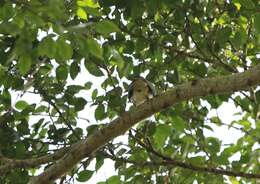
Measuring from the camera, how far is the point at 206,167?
125 inches

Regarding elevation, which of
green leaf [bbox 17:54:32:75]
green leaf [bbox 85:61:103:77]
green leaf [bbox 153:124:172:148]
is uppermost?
green leaf [bbox 85:61:103:77]

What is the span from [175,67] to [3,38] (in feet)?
3.92

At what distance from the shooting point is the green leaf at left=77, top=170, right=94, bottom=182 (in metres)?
3.35

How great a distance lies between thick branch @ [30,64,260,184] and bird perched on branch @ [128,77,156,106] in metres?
0.50

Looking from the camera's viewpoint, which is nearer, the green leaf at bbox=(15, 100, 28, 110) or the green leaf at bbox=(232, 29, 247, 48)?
the green leaf at bbox=(232, 29, 247, 48)

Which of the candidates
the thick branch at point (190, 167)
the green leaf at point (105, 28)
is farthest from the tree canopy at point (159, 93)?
the green leaf at point (105, 28)

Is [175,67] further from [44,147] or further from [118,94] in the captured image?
[44,147]

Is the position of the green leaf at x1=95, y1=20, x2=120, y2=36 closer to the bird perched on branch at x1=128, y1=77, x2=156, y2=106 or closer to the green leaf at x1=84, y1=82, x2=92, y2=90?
the bird perched on branch at x1=128, y1=77, x2=156, y2=106

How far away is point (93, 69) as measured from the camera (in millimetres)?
3244

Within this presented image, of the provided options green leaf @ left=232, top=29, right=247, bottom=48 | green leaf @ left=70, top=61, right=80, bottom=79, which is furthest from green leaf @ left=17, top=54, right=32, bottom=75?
green leaf @ left=232, top=29, right=247, bottom=48

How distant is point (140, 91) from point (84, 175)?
2.18 feet

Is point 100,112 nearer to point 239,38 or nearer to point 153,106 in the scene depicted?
point 153,106

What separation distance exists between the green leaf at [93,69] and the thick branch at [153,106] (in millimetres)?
584

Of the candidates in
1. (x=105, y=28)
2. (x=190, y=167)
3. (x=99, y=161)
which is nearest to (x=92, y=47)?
(x=105, y=28)
